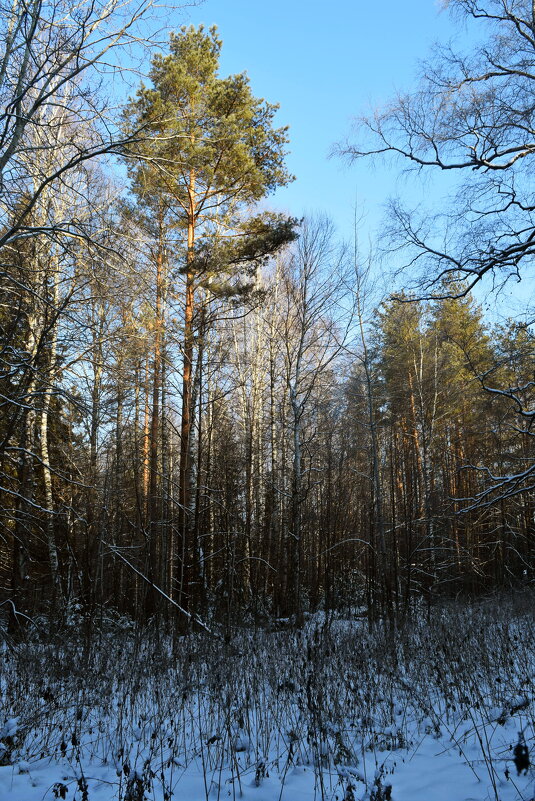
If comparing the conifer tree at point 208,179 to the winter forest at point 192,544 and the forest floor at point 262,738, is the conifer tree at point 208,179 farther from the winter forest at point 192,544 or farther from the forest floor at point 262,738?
the forest floor at point 262,738

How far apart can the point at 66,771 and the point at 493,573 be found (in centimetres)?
1774

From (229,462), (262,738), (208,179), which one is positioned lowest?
(262,738)

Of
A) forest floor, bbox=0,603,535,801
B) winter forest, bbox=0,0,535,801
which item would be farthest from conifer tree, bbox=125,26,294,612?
forest floor, bbox=0,603,535,801

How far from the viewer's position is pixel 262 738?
3.84m

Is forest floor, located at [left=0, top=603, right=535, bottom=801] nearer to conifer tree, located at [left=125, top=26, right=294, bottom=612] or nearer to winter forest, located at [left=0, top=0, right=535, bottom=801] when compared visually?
winter forest, located at [left=0, top=0, right=535, bottom=801]

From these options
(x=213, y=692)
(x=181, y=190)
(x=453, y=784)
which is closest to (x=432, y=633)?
(x=213, y=692)

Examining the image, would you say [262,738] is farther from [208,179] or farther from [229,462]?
[208,179]

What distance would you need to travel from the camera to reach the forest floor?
117 inches

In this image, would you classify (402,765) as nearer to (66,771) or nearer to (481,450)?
(66,771)

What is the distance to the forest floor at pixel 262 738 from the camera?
2973 millimetres

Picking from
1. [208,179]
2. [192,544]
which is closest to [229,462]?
[192,544]

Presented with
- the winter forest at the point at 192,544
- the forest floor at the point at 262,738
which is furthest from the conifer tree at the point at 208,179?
the forest floor at the point at 262,738

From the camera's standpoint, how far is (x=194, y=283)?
9836 mm

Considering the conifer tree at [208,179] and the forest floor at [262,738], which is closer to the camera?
the forest floor at [262,738]
